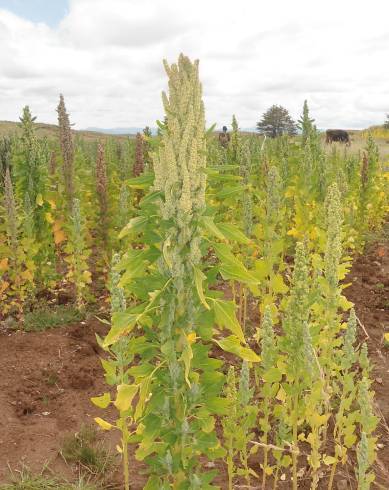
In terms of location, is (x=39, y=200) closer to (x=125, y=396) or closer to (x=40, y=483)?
(x=40, y=483)

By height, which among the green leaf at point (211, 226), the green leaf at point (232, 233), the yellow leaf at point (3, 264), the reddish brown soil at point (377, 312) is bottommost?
the reddish brown soil at point (377, 312)

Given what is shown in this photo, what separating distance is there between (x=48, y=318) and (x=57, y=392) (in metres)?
1.75

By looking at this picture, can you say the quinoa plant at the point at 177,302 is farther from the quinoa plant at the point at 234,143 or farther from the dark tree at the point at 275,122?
the dark tree at the point at 275,122

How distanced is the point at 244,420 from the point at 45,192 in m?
5.27

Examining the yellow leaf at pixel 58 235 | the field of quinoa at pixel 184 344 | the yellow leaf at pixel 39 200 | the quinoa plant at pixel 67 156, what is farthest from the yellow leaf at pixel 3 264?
the quinoa plant at pixel 67 156

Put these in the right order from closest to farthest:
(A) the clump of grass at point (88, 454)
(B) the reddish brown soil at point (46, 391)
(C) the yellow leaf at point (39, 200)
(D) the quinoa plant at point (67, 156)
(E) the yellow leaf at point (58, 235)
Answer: (A) the clump of grass at point (88, 454)
(B) the reddish brown soil at point (46, 391)
(C) the yellow leaf at point (39, 200)
(D) the quinoa plant at point (67, 156)
(E) the yellow leaf at point (58, 235)

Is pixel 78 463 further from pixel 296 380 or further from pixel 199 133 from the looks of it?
pixel 199 133

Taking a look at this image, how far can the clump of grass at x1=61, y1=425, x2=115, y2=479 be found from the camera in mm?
3873

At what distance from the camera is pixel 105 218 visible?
24.6 ft

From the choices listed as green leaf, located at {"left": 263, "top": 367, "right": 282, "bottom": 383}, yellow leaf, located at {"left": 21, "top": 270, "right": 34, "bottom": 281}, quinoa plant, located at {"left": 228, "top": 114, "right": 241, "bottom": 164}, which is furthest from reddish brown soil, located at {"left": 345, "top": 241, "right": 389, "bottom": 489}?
yellow leaf, located at {"left": 21, "top": 270, "right": 34, "bottom": 281}

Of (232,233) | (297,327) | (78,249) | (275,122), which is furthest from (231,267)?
(275,122)

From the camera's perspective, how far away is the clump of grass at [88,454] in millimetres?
3873

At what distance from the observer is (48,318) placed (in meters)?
6.60

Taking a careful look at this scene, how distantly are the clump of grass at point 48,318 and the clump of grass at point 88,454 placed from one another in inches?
101
